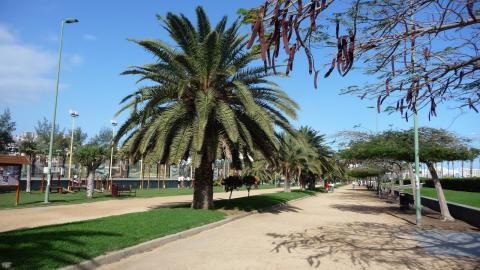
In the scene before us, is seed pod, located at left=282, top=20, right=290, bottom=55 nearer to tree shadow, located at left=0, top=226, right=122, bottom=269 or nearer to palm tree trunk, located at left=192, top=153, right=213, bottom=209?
tree shadow, located at left=0, top=226, right=122, bottom=269

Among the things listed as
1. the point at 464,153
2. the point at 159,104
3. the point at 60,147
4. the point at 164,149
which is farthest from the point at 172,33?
the point at 60,147

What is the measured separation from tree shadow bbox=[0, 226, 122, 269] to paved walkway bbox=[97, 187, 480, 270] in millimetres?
762

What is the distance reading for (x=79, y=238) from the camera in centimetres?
912

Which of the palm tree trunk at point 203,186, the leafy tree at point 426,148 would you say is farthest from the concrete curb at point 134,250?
the leafy tree at point 426,148

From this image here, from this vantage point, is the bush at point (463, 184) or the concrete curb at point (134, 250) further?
the bush at point (463, 184)

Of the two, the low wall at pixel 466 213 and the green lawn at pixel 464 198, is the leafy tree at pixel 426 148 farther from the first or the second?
the green lawn at pixel 464 198

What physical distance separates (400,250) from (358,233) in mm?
3263

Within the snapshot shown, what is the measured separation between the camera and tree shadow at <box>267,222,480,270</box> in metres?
8.74

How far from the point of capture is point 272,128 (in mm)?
16125

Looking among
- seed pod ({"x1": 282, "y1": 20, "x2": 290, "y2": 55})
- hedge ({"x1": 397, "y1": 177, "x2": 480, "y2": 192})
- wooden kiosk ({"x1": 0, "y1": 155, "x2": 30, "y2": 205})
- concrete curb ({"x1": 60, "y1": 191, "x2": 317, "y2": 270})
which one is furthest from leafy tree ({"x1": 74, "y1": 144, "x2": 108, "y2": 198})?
hedge ({"x1": 397, "y1": 177, "x2": 480, "y2": 192})

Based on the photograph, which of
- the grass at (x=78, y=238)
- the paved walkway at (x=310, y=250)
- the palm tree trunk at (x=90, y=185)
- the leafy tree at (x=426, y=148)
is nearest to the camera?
the grass at (x=78, y=238)

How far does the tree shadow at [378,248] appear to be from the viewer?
874 cm

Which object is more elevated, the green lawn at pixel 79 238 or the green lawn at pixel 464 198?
the green lawn at pixel 464 198

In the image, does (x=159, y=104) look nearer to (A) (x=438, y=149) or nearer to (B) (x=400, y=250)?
(B) (x=400, y=250)
